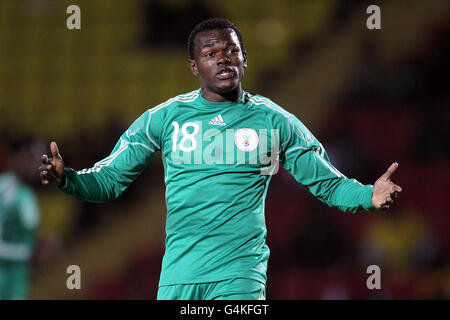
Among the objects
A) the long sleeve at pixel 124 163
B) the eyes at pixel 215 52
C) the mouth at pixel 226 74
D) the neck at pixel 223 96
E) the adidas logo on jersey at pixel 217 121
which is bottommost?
the long sleeve at pixel 124 163

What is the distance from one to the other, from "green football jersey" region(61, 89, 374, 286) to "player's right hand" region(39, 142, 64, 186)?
50mm

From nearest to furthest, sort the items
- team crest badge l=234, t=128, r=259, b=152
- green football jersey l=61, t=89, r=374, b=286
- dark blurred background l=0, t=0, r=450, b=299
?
green football jersey l=61, t=89, r=374, b=286 → team crest badge l=234, t=128, r=259, b=152 → dark blurred background l=0, t=0, r=450, b=299

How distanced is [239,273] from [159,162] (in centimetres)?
620

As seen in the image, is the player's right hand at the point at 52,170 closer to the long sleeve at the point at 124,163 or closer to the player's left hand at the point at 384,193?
the long sleeve at the point at 124,163

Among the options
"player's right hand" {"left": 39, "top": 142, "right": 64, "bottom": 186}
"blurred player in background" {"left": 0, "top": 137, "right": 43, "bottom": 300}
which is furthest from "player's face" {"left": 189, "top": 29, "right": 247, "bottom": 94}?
"blurred player in background" {"left": 0, "top": 137, "right": 43, "bottom": 300}

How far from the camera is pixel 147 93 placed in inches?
393

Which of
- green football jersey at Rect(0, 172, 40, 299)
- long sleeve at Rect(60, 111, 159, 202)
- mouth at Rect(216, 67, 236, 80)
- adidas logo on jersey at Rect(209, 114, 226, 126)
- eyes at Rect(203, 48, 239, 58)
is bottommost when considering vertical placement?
green football jersey at Rect(0, 172, 40, 299)

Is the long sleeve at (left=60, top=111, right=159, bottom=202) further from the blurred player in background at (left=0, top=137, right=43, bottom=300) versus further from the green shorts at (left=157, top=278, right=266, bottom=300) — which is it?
the blurred player in background at (left=0, top=137, right=43, bottom=300)

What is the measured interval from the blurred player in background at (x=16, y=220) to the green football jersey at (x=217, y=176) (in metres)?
2.56

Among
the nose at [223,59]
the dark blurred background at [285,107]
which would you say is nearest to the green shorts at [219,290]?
the nose at [223,59]

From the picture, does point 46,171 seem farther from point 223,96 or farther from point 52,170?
point 223,96

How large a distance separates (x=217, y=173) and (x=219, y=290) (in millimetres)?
525

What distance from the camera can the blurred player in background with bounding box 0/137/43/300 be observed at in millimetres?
5895

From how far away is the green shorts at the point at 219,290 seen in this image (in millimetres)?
3211
